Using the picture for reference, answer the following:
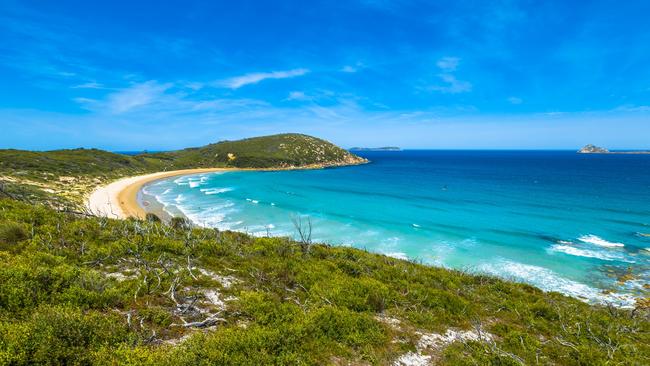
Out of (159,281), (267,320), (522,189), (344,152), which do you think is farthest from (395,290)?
(344,152)

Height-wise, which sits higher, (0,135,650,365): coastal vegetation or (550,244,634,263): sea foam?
(0,135,650,365): coastal vegetation

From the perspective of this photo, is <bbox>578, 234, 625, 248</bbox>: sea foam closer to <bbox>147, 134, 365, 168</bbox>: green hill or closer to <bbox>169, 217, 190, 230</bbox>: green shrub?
<bbox>169, 217, 190, 230</bbox>: green shrub

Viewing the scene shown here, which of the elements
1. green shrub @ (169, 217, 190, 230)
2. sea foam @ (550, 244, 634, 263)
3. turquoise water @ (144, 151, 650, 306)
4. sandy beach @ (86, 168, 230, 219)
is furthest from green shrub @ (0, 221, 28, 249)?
sea foam @ (550, 244, 634, 263)

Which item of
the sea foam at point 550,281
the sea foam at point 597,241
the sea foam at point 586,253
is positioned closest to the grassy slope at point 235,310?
the sea foam at point 550,281

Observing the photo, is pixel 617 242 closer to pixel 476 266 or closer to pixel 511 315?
pixel 476 266

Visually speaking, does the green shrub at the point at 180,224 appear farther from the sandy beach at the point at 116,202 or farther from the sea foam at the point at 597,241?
the sea foam at the point at 597,241


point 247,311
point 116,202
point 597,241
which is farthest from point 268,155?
point 247,311

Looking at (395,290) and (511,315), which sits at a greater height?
(395,290)
